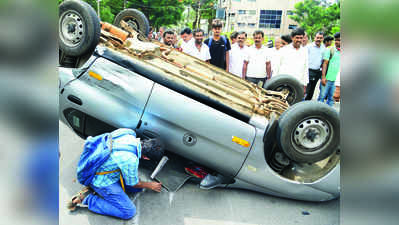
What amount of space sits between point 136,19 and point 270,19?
5588 centimetres

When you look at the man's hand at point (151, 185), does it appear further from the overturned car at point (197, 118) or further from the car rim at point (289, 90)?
the car rim at point (289, 90)

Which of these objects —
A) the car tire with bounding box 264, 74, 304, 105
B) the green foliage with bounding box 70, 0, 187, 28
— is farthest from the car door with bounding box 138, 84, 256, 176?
the green foliage with bounding box 70, 0, 187, 28

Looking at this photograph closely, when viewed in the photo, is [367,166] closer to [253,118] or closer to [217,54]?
[253,118]

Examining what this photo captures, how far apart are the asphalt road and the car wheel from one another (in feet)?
2.03

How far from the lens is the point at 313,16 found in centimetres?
4778

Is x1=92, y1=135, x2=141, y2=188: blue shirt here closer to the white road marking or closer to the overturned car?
the overturned car

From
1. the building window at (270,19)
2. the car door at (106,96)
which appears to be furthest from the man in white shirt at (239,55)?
the building window at (270,19)

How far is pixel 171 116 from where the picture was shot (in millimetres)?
Result: 2984

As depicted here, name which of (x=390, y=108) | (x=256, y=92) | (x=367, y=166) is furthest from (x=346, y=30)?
(x=256, y=92)

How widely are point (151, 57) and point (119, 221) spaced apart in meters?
1.92

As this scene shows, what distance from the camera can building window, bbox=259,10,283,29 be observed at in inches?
2218

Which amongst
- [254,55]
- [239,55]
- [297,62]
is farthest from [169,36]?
[297,62]

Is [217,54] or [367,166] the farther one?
[217,54]

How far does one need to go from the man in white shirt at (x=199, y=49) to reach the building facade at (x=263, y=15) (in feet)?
174
